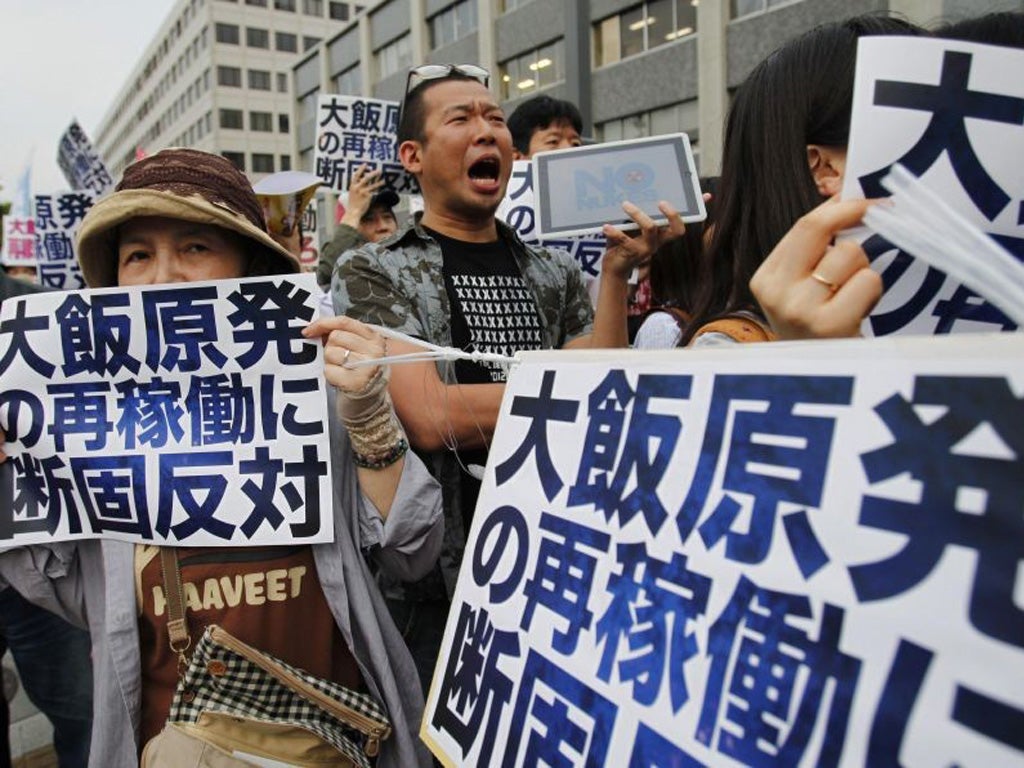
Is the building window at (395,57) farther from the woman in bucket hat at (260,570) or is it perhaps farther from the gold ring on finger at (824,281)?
the gold ring on finger at (824,281)

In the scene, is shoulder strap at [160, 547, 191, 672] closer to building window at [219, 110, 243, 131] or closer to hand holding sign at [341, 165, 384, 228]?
hand holding sign at [341, 165, 384, 228]

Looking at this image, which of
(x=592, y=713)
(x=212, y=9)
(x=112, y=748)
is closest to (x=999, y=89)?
(x=592, y=713)

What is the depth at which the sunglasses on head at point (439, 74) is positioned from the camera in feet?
6.75

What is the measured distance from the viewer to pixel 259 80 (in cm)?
4581

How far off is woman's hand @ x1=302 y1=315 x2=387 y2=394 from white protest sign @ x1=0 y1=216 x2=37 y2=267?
6146mm

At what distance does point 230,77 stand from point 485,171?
49.9 meters

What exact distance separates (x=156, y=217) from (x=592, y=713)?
4.30 ft

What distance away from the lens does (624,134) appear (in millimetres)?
16250

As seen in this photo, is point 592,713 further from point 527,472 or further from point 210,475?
point 210,475

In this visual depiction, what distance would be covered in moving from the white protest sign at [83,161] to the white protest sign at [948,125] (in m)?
4.54

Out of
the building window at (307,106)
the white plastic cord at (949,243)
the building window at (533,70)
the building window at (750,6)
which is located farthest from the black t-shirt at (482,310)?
the building window at (307,106)

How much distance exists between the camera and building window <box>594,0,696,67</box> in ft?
48.5

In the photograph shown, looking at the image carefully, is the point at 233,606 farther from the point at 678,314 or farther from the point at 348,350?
the point at 678,314

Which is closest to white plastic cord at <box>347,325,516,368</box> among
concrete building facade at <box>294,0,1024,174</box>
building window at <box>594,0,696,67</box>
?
concrete building facade at <box>294,0,1024,174</box>
